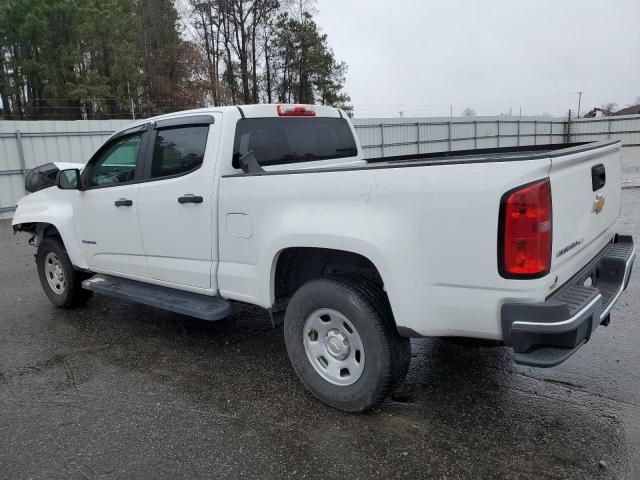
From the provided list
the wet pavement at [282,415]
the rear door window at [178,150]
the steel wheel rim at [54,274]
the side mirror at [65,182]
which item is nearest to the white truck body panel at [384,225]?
the rear door window at [178,150]

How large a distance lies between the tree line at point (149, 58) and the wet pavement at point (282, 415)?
28.1m

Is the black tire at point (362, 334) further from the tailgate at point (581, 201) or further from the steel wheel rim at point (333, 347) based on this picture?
the tailgate at point (581, 201)

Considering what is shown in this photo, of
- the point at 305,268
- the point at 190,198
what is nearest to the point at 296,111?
the point at 190,198

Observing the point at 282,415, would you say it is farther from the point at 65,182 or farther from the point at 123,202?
the point at 65,182

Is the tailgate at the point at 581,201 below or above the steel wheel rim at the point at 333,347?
above

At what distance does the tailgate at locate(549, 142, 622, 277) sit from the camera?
263 centimetres

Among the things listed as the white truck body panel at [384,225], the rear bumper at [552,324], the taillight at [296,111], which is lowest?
the rear bumper at [552,324]

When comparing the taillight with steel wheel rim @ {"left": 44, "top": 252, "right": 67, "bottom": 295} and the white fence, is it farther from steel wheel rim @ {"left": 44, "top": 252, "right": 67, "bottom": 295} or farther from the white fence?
the white fence

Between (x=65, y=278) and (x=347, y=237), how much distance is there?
3.85 meters

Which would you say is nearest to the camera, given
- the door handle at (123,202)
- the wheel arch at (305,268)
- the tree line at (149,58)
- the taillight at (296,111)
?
the wheel arch at (305,268)

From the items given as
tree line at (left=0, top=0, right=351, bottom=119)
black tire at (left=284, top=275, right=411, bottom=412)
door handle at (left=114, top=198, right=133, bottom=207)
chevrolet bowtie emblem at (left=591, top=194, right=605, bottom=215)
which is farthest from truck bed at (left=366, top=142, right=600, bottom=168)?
tree line at (left=0, top=0, right=351, bottom=119)

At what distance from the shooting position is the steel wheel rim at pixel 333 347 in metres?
3.21

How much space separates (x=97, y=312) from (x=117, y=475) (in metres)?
3.25

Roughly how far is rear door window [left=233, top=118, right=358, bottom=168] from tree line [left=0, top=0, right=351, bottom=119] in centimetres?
2779
